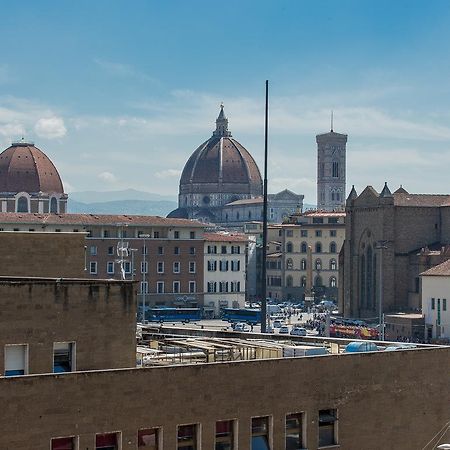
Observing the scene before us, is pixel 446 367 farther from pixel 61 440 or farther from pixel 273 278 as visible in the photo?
pixel 273 278

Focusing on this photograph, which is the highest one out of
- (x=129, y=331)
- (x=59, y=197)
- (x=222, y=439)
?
(x=59, y=197)

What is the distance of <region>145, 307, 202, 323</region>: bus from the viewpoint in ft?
389

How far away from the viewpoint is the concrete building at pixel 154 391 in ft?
63.9

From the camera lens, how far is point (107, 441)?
2022 centimetres

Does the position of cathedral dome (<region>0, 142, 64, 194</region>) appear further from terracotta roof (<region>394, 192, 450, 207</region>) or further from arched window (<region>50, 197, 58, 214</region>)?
terracotta roof (<region>394, 192, 450, 207</region>)

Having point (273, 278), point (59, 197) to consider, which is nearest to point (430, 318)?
point (273, 278)

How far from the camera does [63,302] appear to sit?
2181cm

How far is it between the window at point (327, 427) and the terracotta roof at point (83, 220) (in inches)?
3793

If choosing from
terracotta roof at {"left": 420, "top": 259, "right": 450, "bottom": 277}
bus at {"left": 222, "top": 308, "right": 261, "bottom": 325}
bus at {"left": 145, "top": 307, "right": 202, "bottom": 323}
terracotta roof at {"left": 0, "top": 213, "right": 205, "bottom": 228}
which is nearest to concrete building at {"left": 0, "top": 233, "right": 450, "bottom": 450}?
terracotta roof at {"left": 420, "top": 259, "right": 450, "bottom": 277}

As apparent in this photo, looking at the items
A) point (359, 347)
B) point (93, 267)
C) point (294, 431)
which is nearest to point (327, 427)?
point (294, 431)

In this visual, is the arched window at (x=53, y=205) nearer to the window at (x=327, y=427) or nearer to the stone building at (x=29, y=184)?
the stone building at (x=29, y=184)

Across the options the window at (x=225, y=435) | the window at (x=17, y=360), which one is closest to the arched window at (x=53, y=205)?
the window at (x=17, y=360)

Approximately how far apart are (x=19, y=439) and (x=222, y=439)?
4.33 m

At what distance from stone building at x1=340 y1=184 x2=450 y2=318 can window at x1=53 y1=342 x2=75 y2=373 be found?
96111mm
